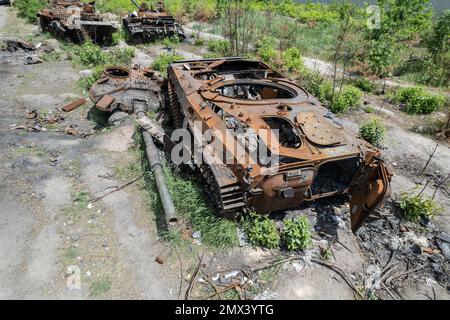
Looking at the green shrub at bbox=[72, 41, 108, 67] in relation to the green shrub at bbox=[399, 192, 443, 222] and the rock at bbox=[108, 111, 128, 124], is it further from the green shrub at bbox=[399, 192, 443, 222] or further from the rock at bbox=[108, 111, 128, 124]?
the green shrub at bbox=[399, 192, 443, 222]

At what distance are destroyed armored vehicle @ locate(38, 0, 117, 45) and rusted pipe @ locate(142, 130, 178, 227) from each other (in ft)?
28.3

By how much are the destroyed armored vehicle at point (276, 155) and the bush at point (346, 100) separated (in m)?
3.78

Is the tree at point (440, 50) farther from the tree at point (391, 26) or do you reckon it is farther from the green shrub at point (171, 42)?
the green shrub at point (171, 42)

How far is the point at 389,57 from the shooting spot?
12.6m

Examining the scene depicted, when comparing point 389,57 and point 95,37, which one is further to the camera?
point 95,37

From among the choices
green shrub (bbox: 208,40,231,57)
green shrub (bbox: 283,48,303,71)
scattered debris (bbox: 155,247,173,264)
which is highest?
green shrub (bbox: 208,40,231,57)

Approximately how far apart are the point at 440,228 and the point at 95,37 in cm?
1363

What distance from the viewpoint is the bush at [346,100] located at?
962 cm

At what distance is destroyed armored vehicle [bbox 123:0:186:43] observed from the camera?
14.3m

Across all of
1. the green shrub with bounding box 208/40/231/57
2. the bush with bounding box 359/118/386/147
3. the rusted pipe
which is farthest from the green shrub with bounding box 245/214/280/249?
the green shrub with bounding box 208/40/231/57

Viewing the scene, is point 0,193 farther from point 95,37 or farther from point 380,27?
point 380,27

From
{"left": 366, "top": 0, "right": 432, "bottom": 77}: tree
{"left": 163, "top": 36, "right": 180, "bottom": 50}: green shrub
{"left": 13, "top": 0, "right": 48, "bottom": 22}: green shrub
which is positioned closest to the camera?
{"left": 366, "top": 0, "right": 432, "bottom": 77}: tree

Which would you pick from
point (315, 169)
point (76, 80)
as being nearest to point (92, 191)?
point (315, 169)

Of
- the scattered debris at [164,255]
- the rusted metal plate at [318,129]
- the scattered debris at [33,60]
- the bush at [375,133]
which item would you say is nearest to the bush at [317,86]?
the bush at [375,133]
